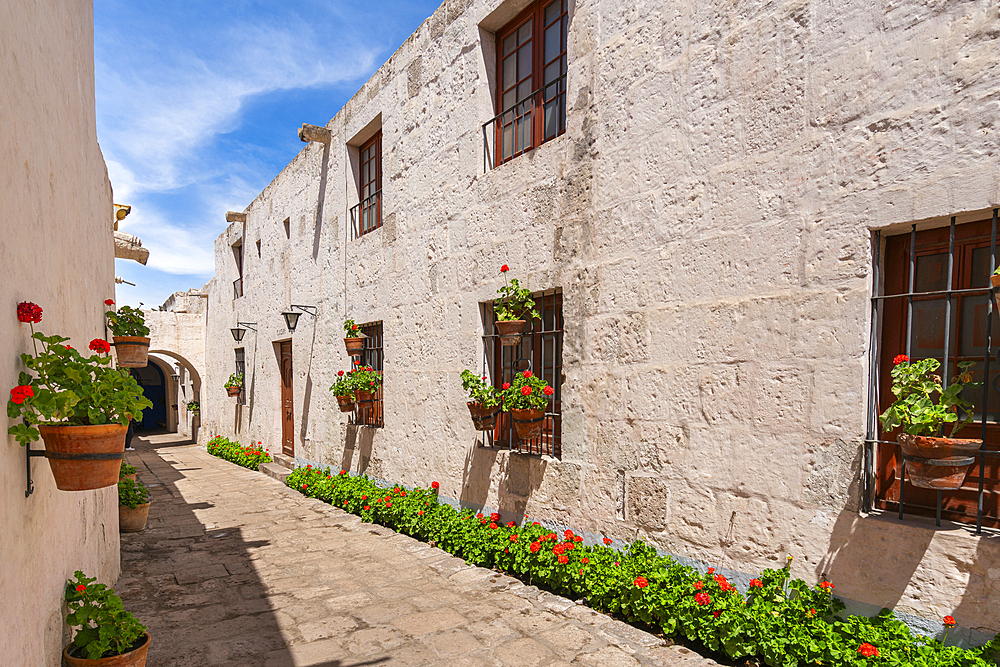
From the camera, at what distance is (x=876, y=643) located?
2621mm

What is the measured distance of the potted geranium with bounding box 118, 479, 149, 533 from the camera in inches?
240

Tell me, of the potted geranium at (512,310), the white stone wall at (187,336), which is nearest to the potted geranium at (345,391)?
the potted geranium at (512,310)

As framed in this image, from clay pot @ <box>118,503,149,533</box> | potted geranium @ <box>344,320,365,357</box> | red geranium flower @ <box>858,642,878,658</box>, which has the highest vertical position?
potted geranium @ <box>344,320,365,357</box>

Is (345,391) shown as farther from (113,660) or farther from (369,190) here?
(113,660)

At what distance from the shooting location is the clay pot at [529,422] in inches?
179

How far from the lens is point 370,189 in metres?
7.82

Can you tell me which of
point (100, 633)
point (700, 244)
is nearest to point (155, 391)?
point (100, 633)

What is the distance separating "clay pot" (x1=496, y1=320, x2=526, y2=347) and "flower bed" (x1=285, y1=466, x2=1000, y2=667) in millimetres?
1535

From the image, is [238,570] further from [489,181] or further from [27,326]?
[489,181]

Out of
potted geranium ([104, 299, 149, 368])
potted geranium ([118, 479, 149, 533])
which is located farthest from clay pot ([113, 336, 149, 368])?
potted geranium ([118, 479, 149, 533])

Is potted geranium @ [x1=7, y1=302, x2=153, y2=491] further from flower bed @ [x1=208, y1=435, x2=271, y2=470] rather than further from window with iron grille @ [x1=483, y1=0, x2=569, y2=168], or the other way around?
flower bed @ [x1=208, y1=435, x2=271, y2=470]

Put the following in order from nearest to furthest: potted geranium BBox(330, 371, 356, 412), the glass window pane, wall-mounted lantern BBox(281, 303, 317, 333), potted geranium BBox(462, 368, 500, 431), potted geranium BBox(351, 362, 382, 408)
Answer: the glass window pane < potted geranium BBox(462, 368, 500, 431) < potted geranium BBox(351, 362, 382, 408) < potted geranium BBox(330, 371, 356, 412) < wall-mounted lantern BBox(281, 303, 317, 333)

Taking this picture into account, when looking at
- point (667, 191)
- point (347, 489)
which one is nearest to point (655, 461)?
point (667, 191)

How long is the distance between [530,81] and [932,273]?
140 inches
